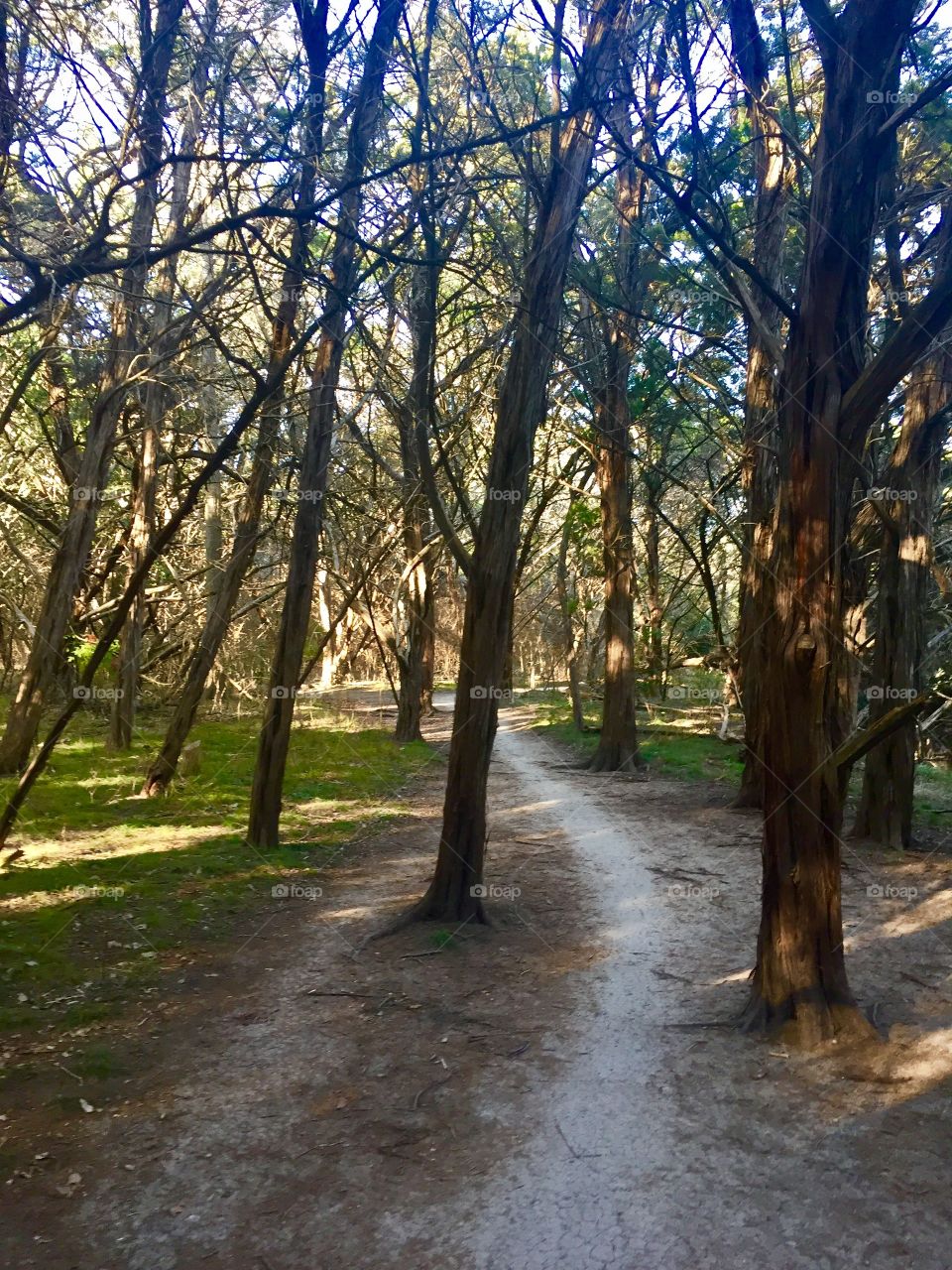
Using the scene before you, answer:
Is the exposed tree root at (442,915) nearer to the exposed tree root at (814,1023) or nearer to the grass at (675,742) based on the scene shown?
the exposed tree root at (814,1023)

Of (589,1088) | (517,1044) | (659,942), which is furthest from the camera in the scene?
(659,942)

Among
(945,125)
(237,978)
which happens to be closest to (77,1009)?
(237,978)

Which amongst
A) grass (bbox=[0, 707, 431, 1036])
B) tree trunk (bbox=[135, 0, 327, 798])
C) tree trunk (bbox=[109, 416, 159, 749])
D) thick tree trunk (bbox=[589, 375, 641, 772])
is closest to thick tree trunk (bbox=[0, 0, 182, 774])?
grass (bbox=[0, 707, 431, 1036])

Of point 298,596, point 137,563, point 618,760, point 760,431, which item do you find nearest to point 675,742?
point 618,760

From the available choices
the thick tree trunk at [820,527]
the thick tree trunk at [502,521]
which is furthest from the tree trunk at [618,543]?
the thick tree trunk at [820,527]

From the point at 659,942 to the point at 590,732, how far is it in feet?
40.2

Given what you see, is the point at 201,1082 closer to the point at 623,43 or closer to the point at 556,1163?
the point at 556,1163

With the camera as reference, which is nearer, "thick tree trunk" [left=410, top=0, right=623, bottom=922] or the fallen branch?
the fallen branch

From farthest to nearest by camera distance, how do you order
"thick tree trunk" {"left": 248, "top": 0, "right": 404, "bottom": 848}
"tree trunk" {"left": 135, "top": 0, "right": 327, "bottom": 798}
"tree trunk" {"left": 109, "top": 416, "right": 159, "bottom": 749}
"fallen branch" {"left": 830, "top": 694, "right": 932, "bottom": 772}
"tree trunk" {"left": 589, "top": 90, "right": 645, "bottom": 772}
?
1. "tree trunk" {"left": 589, "top": 90, "right": 645, "bottom": 772}
2. "tree trunk" {"left": 109, "top": 416, "right": 159, "bottom": 749}
3. "thick tree trunk" {"left": 248, "top": 0, "right": 404, "bottom": 848}
4. "tree trunk" {"left": 135, "top": 0, "right": 327, "bottom": 798}
5. "fallen branch" {"left": 830, "top": 694, "right": 932, "bottom": 772}

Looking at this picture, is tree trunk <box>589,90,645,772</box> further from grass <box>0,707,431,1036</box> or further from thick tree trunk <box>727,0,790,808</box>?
grass <box>0,707,431,1036</box>

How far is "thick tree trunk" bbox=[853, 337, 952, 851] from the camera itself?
9.23 m

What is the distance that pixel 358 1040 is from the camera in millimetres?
5293

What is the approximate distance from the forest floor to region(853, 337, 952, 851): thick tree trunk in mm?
1832

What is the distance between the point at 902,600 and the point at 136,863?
7.65 m
